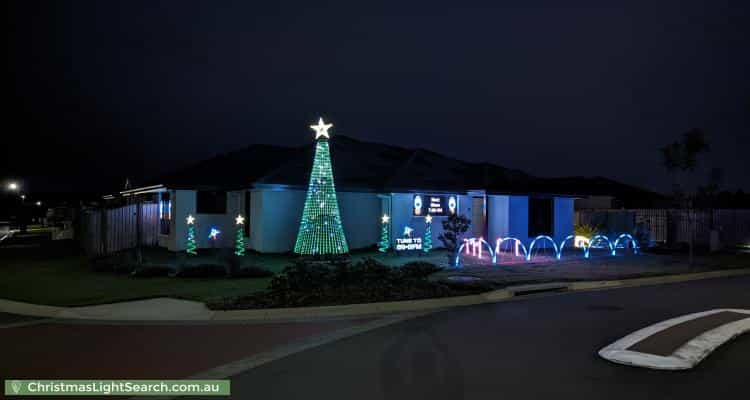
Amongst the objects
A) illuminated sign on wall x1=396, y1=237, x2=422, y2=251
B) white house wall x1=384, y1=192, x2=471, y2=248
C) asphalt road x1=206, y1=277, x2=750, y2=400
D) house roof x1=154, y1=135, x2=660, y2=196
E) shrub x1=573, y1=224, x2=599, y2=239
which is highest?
house roof x1=154, y1=135, x2=660, y2=196

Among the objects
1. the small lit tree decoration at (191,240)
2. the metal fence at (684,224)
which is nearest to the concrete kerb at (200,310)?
the small lit tree decoration at (191,240)

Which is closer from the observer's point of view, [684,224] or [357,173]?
[357,173]

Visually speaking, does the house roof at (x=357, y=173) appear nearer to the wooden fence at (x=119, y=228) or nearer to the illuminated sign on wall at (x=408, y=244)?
the wooden fence at (x=119, y=228)

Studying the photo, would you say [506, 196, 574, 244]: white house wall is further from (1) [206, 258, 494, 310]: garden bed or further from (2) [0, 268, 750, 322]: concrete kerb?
(2) [0, 268, 750, 322]: concrete kerb

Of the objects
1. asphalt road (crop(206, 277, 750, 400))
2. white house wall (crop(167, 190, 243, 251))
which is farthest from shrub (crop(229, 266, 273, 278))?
white house wall (crop(167, 190, 243, 251))

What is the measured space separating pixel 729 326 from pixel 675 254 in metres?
16.4

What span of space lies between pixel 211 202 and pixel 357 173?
657cm

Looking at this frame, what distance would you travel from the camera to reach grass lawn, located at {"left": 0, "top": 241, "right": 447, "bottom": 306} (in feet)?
38.7

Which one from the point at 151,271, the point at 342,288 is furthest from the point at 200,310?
the point at 151,271

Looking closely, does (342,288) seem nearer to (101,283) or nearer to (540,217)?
(101,283)

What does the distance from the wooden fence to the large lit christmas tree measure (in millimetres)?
6225

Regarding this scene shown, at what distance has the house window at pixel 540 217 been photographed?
24109 millimetres

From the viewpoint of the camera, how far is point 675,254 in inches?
940

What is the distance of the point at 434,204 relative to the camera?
23.8 meters
